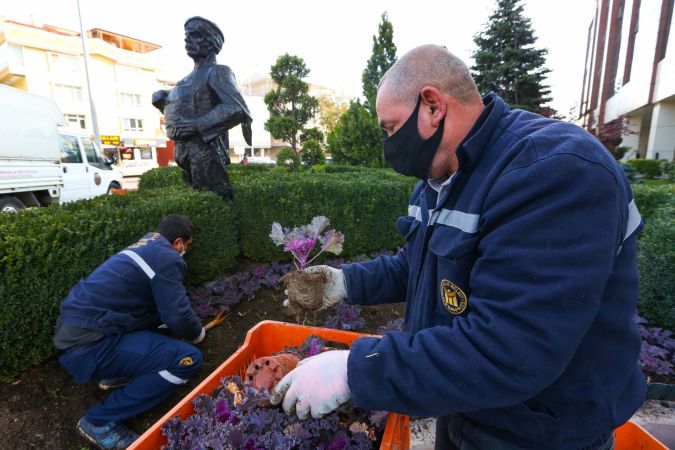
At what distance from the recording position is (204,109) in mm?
4809

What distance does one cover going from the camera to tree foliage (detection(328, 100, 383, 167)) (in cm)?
1292

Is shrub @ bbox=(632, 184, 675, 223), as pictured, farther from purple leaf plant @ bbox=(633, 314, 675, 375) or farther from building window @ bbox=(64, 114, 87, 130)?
building window @ bbox=(64, 114, 87, 130)

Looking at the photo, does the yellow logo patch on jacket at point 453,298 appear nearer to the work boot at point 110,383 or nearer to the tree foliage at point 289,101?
the work boot at point 110,383

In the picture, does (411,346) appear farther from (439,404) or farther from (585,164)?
(585,164)

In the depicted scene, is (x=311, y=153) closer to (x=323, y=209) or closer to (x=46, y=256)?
(x=323, y=209)

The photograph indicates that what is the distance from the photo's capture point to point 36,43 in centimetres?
2858

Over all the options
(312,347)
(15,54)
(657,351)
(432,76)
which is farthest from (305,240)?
(15,54)

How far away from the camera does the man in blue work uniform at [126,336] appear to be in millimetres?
2553

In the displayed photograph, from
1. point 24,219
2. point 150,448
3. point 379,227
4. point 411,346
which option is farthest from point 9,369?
point 379,227

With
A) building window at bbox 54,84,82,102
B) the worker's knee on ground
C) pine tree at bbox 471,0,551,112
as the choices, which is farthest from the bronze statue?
building window at bbox 54,84,82,102

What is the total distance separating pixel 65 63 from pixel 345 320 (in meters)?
38.7

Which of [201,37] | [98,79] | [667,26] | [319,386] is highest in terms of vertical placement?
[98,79]

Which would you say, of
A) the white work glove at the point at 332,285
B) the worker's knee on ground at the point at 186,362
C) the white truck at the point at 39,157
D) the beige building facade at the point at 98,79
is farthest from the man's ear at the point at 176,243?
the beige building facade at the point at 98,79

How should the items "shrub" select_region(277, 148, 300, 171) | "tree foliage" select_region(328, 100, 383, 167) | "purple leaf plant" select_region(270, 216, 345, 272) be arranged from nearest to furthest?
"purple leaf plant" select_region(270, 216, 345, 272) < "tree foliage" select_region(328, 100, 383, 167) < "shrub" select_region(277, 148, 300, 171)
